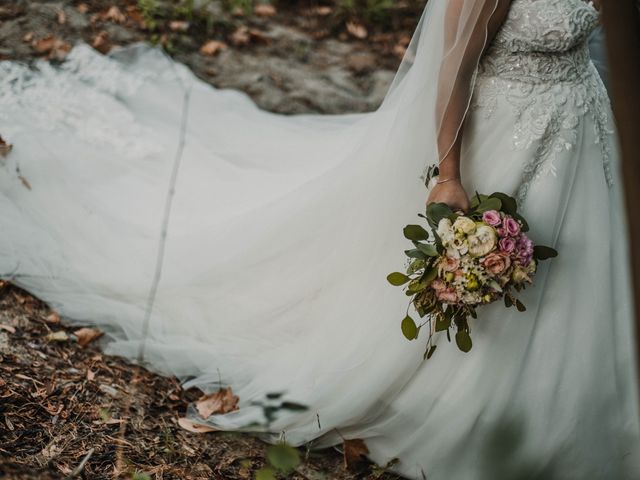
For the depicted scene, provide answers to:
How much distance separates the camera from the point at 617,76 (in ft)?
2.50

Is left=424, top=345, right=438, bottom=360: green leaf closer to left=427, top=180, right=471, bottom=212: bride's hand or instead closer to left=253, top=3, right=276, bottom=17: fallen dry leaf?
left=427, top=180, right=471, bottom=212: bride's hand

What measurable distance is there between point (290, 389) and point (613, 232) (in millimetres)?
1326

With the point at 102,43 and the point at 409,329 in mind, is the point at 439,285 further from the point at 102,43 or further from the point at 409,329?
the point at 102,43

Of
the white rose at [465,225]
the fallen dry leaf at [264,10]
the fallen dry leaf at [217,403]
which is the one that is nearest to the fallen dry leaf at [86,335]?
the fallen dry leaf at [217,403]

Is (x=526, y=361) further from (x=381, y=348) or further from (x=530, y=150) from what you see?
(x=530, y=150)

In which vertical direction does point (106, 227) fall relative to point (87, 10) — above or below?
below

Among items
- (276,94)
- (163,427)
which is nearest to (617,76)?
(163,427)

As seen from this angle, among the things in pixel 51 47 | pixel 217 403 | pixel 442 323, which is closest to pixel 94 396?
pixel 217 403

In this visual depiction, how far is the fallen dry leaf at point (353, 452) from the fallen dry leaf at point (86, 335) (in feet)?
3.87

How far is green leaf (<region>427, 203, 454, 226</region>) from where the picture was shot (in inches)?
82.1

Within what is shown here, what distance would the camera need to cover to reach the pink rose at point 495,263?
6.31ft

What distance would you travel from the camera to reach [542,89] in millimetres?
2293

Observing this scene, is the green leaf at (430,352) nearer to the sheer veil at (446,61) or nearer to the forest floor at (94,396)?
the forest floor at (94,396)

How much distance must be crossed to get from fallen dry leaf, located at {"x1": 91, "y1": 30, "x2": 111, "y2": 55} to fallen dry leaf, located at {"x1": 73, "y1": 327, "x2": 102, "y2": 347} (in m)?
2.60
